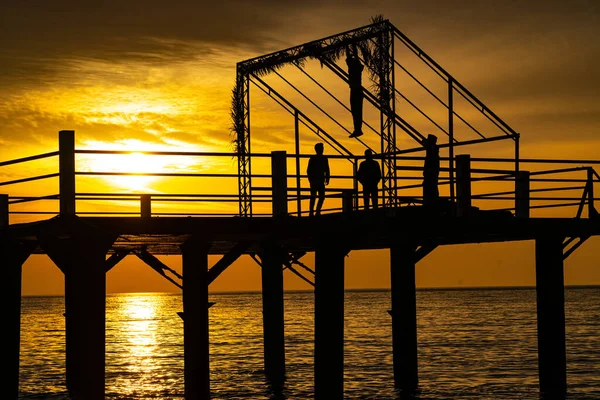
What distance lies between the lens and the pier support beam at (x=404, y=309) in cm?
2705

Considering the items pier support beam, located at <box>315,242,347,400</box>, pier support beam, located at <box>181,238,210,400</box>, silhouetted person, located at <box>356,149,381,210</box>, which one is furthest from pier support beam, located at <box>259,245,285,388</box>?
pier support beam, located at <box>315,242,347,400</box>

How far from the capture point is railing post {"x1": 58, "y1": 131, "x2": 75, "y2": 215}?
18906 mm

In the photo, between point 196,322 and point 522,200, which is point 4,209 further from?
point 522,200

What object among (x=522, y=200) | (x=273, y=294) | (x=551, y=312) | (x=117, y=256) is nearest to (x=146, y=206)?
(x=117, y=256)

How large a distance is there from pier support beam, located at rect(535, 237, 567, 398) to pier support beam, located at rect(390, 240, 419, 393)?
3308 millimetres

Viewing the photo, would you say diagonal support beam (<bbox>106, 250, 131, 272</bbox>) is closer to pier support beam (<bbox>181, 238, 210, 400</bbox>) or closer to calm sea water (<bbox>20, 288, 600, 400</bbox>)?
pier support beam (<bbox>181, 238, 210, 400</bbox>)

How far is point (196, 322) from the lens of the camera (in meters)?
24.5

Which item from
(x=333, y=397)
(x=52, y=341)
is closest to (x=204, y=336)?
(x=333, y=397)

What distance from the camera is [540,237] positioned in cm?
2525

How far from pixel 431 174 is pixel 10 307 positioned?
32.3 feet

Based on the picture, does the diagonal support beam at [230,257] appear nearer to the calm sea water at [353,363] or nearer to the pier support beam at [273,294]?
the pier support beam at [273,294]

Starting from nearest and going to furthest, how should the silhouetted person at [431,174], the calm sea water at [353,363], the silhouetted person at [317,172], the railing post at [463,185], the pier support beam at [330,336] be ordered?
the pier support beam at [330,336] < the silhouetted person at [317,172] < the silhouetted person at [431,174] < the railing post at [463,185] < the calm sea water at [353,363]

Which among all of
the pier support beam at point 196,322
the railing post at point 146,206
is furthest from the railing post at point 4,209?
the pier support beam at point 196,322

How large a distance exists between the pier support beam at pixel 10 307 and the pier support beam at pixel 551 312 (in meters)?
12.5
